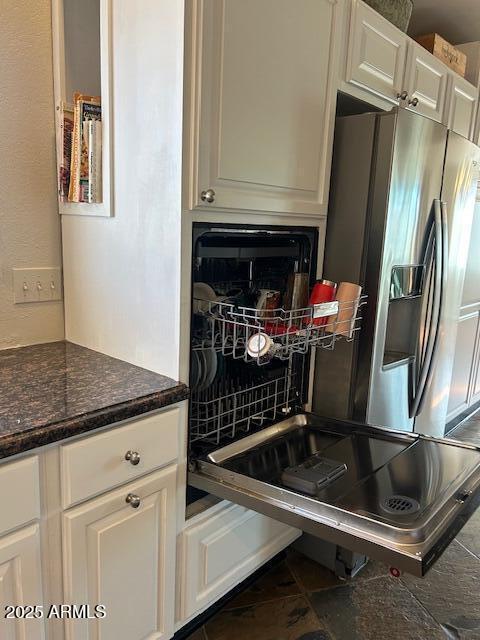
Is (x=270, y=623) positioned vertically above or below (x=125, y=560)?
Answer: below

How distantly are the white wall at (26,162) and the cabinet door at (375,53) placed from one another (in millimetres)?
973

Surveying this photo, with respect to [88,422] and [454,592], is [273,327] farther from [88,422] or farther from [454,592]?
[454,592]

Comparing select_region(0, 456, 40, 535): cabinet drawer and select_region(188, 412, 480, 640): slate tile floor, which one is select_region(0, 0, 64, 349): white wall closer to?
select_region(0, 456, 40, 535): cabinet drawer

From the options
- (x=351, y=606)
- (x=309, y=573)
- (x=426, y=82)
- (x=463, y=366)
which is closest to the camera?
(x=351, y=606)

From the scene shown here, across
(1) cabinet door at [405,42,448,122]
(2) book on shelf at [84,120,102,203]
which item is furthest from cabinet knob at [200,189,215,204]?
(1) cabinet door at [405,42,448,122]

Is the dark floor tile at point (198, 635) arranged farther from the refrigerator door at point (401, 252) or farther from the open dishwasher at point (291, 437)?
the refrigerator door at point (401, 252)

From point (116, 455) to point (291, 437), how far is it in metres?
0.64

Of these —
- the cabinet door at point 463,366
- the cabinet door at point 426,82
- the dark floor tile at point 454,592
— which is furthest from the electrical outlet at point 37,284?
the cabinet door at point 463,366

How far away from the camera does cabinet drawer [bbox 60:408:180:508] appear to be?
3.68ft

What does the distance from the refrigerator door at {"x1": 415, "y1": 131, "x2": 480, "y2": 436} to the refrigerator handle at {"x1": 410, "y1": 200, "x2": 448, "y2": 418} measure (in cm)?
2

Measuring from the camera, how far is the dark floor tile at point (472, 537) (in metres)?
2.19

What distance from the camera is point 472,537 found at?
7.43 feet

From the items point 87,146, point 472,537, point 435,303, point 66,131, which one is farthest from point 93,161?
point 472,537

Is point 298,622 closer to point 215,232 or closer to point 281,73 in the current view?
point 215,232
